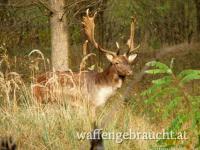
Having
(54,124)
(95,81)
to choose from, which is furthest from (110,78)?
(54,124)

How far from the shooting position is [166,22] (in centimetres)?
2262

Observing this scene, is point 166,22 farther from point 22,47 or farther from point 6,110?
point 6,110

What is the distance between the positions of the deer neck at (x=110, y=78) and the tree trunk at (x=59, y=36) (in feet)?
4.63

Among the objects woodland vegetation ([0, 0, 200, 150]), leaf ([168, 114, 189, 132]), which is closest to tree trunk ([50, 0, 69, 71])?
woodland vegetation ([0, 0, 200, 150])

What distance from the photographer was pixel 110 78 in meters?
9.48

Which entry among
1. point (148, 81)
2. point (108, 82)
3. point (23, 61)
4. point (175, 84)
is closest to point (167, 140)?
point (175, 84)

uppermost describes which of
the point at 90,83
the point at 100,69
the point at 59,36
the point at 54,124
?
the point at 59,36

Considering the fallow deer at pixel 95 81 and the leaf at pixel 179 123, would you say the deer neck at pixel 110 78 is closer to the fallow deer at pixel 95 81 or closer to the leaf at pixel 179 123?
the fallow deer at pixel 95 81

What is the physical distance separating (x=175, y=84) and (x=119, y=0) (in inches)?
540

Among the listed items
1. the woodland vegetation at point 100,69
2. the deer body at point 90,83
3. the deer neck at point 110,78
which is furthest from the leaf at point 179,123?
the deer neck at point 110,78

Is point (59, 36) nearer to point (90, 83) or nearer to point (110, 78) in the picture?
point (110, 78)

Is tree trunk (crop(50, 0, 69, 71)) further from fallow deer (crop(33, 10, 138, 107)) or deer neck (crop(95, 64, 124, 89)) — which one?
deer neck (crop(95, 64, 124, 89))

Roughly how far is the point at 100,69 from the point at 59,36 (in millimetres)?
965

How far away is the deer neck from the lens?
934cm
